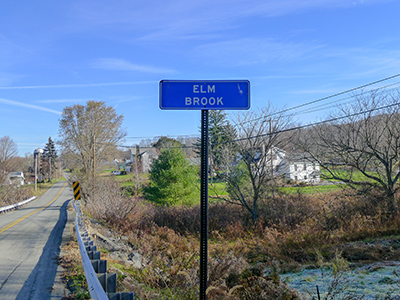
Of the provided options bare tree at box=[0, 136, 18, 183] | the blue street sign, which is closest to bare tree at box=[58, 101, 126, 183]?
bare tree at box=[0, 136, 18, 183]

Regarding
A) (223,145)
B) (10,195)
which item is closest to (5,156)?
(10,195)

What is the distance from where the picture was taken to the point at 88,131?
1553 inches

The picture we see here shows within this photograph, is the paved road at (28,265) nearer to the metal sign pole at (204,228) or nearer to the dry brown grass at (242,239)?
the dry brown grass at (242,239)

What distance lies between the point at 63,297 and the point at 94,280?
1.76 metres

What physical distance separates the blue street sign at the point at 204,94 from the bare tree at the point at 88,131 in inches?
1412

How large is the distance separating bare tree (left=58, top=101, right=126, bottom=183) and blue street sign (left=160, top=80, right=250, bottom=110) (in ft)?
118

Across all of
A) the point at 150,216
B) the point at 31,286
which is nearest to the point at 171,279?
the point at 31,286

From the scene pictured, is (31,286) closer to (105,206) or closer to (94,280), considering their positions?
(94,280)

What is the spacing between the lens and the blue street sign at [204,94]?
12.5 ft

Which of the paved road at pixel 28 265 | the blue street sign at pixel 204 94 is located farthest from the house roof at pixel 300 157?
the blue street sign at pixel 204 94

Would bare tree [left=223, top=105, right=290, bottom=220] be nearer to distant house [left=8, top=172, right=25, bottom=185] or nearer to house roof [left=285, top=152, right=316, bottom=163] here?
house roof [left=285, top=152, right=316, bottom=163]

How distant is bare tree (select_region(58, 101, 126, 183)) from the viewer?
39094 mm

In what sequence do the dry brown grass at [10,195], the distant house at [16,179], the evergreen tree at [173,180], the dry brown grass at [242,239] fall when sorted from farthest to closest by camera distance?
1. the distant house at [16,179]
2. the dry brown grass at [10,195]
3. the evergreen tree at [173,180]
4. the dry brown grass at [242,239]

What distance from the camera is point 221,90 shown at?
3834 mm
